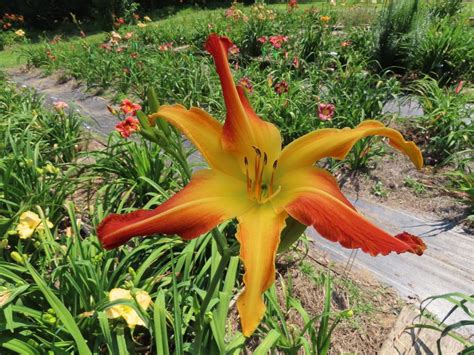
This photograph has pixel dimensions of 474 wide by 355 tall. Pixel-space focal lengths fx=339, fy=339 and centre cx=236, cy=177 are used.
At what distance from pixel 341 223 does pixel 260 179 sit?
0.84ft

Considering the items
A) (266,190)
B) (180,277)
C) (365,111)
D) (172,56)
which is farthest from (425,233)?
(172,56)

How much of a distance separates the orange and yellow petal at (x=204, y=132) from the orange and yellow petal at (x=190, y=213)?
0.03 meters

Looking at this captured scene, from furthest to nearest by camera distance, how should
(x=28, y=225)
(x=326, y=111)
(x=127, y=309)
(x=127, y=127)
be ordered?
(x=326, y=111)
(x=127, y=127)
(x=28, y=225)
(x=127, y=309)

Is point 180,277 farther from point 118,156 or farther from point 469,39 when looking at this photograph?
point 469,39

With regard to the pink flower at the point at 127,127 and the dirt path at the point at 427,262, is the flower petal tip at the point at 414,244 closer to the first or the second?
the dirt path at the point at 427,262

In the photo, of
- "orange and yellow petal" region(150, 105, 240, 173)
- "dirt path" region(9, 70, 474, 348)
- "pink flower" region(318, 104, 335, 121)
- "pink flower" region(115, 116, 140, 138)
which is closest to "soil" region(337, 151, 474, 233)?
"dirt path" region(9, 70, 474, 348)

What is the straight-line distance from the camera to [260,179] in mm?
858

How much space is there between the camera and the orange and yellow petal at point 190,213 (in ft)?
2.22

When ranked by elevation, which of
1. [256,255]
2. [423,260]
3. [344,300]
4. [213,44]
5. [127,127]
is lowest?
[423,260]

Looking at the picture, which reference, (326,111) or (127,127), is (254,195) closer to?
(127,127)

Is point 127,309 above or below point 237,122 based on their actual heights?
below

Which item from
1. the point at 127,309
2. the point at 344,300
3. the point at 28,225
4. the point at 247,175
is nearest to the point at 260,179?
the point at 247,175

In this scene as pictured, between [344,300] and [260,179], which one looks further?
[344,300]

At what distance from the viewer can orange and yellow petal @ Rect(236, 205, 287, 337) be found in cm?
58
